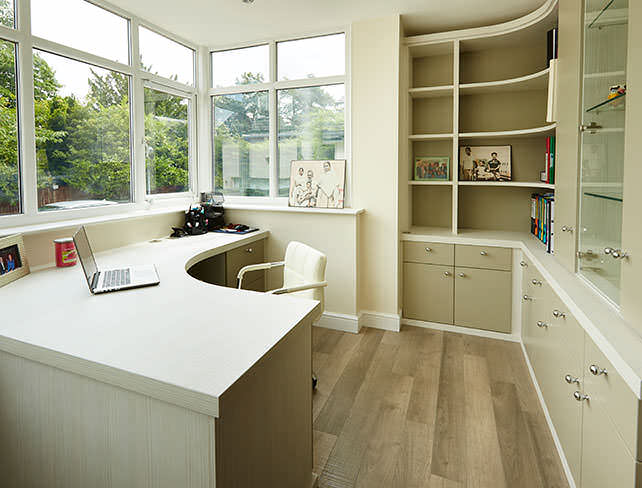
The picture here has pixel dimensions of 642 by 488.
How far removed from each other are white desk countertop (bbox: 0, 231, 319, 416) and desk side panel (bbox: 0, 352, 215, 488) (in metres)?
0.05

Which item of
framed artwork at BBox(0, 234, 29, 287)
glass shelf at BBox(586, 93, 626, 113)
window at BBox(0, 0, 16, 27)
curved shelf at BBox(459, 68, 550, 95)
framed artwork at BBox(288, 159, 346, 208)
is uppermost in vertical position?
window at BBox(0, 0, 16, 27)

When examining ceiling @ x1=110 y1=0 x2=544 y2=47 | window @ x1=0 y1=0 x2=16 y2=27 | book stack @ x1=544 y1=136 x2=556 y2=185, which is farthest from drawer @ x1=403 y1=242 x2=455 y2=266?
window @ x1=0 y1=0 x2=16 y2=27

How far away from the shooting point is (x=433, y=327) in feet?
11.6

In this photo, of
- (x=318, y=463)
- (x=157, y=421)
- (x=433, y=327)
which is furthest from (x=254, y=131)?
(x=157, y=421)

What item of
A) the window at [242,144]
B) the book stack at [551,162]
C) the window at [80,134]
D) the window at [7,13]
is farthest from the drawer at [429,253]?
the window at [7,13]

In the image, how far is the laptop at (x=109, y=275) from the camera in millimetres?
1812

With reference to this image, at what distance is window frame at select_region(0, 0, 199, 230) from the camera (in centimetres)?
250

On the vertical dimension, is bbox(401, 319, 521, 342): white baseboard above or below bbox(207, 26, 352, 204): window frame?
below

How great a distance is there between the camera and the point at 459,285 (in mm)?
3396

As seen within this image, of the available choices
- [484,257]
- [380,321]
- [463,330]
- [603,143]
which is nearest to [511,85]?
[484,257]

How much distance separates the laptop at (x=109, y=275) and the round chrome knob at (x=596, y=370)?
5.71 ft

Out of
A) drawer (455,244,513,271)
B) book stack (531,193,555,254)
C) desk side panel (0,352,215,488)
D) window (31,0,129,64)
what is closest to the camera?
desk side panel (0,352,215,488)

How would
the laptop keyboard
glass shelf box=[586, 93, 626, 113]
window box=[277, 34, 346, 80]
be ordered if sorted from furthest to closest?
window box=[277, 34, 346, 80] < the laptop keyboard < glass shelf box=[586, 93, 626, 113]

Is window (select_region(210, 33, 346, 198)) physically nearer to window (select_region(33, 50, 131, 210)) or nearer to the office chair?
window (select_region(33, 50, 131, 210))
